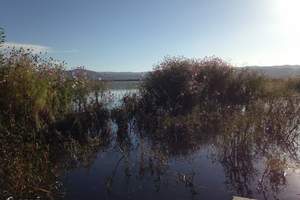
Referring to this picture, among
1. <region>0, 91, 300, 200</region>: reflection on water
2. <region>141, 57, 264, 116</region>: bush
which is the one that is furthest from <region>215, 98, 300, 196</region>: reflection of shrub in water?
<region>141, 57, 264, 116</region>: bush

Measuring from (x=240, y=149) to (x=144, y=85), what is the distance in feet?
30.0

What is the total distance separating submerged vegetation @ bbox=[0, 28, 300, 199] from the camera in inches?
355

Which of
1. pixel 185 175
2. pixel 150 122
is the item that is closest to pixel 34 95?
pixel 150 122

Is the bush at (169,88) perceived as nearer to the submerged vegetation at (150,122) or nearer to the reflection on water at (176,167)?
the submerged vegetation at (150,122)

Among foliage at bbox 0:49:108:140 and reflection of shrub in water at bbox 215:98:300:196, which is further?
foliage at bbox 0:49:108:140

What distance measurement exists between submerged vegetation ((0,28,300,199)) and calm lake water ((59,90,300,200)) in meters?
0.05

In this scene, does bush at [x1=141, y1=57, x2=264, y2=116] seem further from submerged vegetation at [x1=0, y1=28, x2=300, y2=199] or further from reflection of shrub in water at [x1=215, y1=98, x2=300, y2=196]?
reflection of shrub in water at [x1=215, y1=98, x2=300, y2=196]

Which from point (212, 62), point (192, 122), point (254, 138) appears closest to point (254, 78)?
point (212, 62)

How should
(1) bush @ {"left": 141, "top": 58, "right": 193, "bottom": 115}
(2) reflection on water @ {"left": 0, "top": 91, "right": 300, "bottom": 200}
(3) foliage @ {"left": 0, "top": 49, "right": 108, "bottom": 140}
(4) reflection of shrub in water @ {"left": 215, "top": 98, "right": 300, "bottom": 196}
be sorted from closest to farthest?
(2) reflection on water @ {"left": 0, "top": 91, "right": 300, "bottom": 200}
(4) reflection of shrub in water @ {"left": 215, "top": 98, "right": 300, "bottom": 196}
(3) foliage @ {"left": 0, "top": 49, "right": 108, "bottom": 140}
(1) bush @ {"left": 141, "top": 58, "right": 193, "bottom": 115}

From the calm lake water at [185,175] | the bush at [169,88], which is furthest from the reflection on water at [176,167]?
the bush at [169,88]

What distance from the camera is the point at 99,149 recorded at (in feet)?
39.8

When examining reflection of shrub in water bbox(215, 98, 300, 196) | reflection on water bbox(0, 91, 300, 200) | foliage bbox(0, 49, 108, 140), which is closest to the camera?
reflection on water bbox(0, 91, 300, 200)

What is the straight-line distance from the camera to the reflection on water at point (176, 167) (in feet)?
26.9

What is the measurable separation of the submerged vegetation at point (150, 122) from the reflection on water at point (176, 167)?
0.12ft
